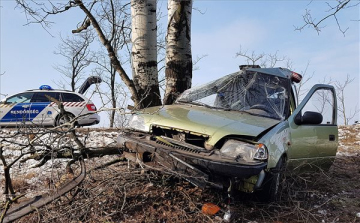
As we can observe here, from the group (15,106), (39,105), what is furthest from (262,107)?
(15,106)

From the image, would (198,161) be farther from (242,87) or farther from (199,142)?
(242,87)

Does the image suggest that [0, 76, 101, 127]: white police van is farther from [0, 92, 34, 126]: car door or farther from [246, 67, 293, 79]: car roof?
[246, 67, 293, 79]: car roof

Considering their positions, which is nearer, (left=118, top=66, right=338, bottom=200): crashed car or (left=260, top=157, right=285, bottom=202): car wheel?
(left=118, top=66, right=338, bottom=200): crashed car

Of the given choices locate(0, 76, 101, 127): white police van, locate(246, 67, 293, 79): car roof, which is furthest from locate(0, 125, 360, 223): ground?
locate(0, 76, 101, 127): white police van

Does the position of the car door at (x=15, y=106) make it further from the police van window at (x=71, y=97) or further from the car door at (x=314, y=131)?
the car door at (x=314, y=131)

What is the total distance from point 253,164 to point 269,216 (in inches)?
30.9

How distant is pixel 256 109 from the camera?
4.27 metres

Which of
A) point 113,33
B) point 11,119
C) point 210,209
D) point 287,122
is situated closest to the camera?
point 210,209

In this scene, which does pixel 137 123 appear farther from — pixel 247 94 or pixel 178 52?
pixel 178 52

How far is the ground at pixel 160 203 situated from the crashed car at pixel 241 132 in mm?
263

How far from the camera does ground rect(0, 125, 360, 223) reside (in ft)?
11.1

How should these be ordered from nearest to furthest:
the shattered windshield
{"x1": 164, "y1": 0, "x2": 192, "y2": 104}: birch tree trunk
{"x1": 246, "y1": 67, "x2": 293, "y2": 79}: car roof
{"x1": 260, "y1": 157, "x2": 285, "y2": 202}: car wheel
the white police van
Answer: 1. {"x1": 260, "y1": 157, "x2": 285, "y2": 202}: car wheel
2. the shattered windshield
3. {"x1": 246, "y1": 67, "x2": 293, "y2": 79}: car roof
4. {"x1": 164, "y1": 0, "x2": 192, "y2": 104}: birch tree trunk
5. the white police van

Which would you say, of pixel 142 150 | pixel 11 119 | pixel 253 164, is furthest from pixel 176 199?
pixel 11 119

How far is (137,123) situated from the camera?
4020 mm
